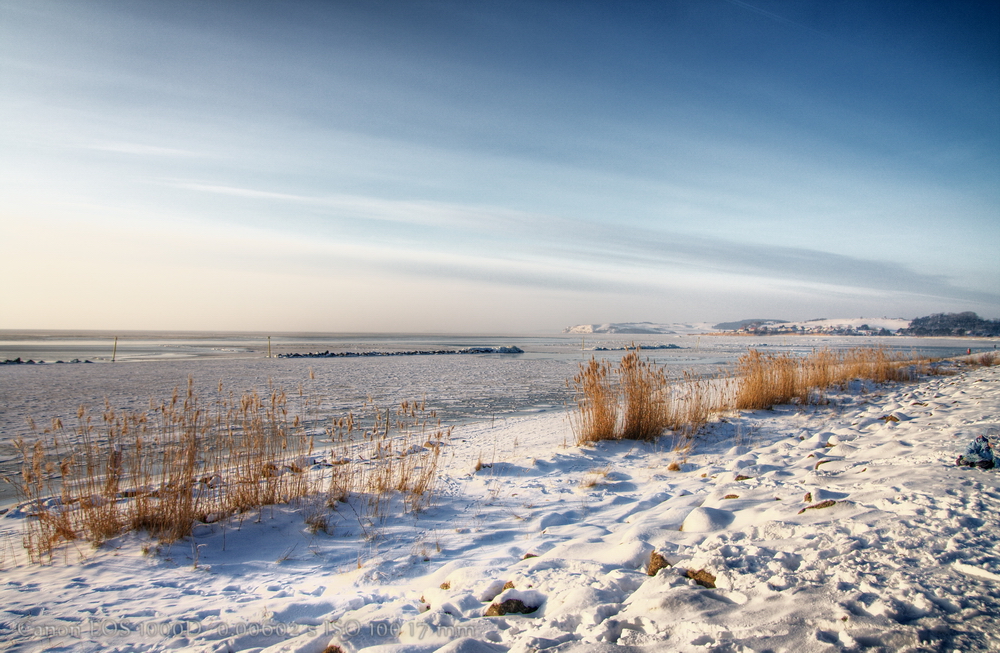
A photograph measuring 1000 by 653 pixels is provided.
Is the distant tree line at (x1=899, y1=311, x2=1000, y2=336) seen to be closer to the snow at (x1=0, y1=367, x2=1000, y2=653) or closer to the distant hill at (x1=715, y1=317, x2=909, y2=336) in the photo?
the distant hill at (x1=715, y1=317, x2=909, y2=336)

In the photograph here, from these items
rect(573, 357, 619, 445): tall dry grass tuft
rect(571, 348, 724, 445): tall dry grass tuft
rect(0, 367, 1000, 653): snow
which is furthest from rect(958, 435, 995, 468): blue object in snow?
rect(573, 357, 619, 445): tall dry grass tuft

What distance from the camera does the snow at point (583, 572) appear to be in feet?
6.73

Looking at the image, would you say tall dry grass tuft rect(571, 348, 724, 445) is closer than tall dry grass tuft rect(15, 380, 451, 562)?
No

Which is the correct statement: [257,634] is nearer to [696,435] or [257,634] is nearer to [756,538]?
[756,538]

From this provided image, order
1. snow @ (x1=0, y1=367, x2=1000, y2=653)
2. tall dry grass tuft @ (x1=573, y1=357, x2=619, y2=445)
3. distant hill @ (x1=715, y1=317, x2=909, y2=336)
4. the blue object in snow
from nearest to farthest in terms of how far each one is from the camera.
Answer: snow @ (x1=0, y1=367, x2=1000, y2=653), the blue object in snow, tall dry grass tuft @ (x1=573, y1=357, x2=619, y2=445), distant hill @ (x1=715, y1=317, x2=909, y2=336)

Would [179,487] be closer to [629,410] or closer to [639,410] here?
[629,410]

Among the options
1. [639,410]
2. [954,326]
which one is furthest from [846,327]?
[639,410]

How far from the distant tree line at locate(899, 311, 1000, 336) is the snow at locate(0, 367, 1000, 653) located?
9217cm

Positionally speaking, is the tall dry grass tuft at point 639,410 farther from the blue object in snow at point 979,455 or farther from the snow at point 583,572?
the blue object in snow at point 979,455

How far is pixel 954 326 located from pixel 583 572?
101m

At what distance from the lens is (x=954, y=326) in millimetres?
74938

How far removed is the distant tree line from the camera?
229ft

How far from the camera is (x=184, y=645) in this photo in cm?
245

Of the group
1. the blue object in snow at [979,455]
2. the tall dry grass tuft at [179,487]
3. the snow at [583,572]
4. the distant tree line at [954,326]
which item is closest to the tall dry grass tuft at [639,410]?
the snow at [583,572]
